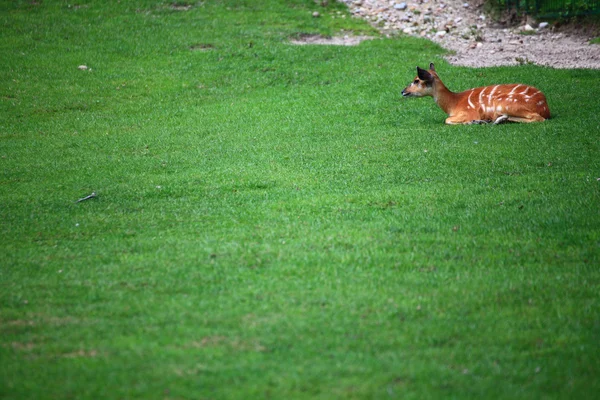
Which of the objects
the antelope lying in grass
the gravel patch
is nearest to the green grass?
the antelope lying in grass

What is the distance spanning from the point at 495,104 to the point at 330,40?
8.65 metres

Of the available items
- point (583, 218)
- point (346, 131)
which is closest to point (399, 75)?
point (346, 131)

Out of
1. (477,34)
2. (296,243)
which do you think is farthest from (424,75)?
(477,34)

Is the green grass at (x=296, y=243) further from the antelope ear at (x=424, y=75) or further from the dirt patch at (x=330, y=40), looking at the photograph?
the dirt patch at (x=330, y=40)

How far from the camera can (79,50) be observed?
18.5 m

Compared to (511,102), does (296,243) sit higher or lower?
lower

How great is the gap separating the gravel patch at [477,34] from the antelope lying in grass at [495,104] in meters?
4.66

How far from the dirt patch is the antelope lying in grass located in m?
6.88

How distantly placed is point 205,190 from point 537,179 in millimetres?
4478

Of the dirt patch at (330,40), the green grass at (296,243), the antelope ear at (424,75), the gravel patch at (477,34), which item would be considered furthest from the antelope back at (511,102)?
the dirt patch at (330,40)

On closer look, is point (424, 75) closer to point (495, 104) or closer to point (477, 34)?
point (495, 104)

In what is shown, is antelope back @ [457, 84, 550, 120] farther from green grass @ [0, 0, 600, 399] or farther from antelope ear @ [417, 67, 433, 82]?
antelope ear @ [417, 67, 433, 82]

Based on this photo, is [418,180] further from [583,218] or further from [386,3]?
[386,3]

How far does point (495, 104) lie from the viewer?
12266 mm
